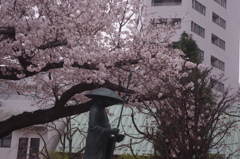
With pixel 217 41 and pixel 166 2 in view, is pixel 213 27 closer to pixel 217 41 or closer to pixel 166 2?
pixel 217 41

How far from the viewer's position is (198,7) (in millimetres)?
32719

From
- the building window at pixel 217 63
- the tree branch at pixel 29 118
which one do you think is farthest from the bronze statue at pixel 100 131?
the building window at pixel 217 63

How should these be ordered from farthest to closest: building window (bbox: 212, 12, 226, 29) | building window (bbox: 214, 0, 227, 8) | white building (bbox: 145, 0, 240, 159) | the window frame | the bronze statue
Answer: building window (bbox: 214, 0, 227, 8), building window (bbox: 212, 12, 226, 29), the window frame, white building (bbox: 145, 0, 240, 159), the bronze statue

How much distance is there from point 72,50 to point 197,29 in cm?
2483

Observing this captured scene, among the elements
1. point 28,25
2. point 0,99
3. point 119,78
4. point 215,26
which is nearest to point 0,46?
point 28,25

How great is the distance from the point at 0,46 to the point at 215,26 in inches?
1111

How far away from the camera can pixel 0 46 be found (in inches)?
366

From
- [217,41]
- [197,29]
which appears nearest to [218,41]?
[217,41]

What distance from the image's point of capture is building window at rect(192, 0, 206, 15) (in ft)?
105

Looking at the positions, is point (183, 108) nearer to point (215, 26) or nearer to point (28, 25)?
point (28, 25)

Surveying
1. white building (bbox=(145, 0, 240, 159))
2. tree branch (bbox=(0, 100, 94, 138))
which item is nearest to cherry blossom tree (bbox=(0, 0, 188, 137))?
tree branch (bbox=(0, 100, 94, 138))

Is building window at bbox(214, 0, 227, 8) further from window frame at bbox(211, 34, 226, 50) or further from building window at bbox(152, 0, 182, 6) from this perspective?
building window at bbox(152, 0, 182, 6)

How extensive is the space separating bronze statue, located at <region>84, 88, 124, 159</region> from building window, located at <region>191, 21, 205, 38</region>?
26.6m

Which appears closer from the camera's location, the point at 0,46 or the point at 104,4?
the point at 0,46
